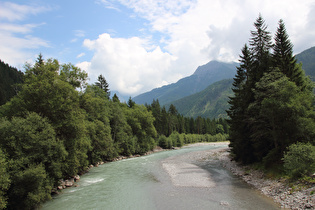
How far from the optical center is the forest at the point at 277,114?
1899 centimetres

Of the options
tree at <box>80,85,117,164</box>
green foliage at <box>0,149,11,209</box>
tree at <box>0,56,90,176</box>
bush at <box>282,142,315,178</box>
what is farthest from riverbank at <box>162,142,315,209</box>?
tree at <box>80,85,117,164</box>

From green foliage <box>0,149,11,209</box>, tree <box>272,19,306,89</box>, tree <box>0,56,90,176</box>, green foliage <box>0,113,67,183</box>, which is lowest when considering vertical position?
green foliage <box>0,149,11,209</box>

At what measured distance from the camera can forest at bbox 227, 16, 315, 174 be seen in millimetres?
18991

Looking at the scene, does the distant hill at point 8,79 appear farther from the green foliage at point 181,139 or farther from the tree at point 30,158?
the tree at point 30,158

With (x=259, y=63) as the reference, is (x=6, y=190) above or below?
below

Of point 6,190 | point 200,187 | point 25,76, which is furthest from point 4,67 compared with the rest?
point 200,187

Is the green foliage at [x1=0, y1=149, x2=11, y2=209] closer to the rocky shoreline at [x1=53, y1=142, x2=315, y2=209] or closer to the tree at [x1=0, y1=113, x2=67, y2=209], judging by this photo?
the tree at [x1=0, y1=113, x2=67, y2=209]

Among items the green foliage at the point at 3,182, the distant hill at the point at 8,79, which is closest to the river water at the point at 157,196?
the green foliage at the point at 3,182

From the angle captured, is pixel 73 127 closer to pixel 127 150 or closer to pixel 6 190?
pixel 6 190

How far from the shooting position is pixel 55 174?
786 inches

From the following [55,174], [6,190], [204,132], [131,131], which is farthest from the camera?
[204,132]

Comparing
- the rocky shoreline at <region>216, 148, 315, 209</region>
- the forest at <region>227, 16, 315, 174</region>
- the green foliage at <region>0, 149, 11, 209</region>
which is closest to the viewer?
the green foliage at <region>0, 149, 11, 209</region>

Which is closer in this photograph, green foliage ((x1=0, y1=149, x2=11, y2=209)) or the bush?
green foliage ((x1=0, y1=149, x2=11, y2=209))

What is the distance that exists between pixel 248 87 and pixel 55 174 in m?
30.0
